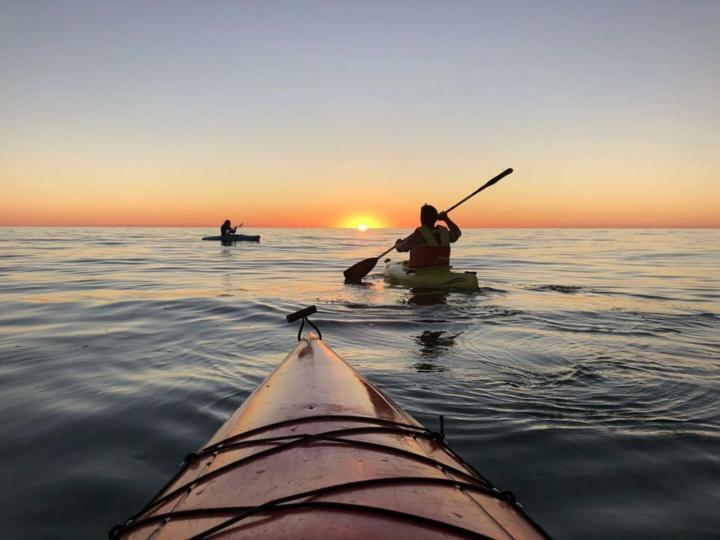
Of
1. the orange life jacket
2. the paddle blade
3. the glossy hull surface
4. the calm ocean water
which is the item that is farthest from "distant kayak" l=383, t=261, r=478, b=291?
the glossy hull surface

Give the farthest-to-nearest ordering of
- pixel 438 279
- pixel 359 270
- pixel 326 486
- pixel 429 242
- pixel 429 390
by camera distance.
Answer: pixel 359 270, pixel 429 242, pixel 438 279, pixel 429 390, pixel 326 486

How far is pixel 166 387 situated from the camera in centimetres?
552

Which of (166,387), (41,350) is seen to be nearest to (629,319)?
(166,387)

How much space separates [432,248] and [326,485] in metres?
11.1

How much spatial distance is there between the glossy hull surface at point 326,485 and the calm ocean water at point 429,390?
3.71ft

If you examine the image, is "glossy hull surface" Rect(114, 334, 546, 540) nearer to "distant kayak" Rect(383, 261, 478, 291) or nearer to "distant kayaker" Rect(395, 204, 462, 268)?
"distant kayak" Rect(383, 261, 478, 291)

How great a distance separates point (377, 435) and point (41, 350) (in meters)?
6.62

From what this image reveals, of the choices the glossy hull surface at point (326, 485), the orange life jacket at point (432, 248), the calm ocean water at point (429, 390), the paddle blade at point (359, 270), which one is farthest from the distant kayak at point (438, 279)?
the glossy hull surface at point (326, 485)

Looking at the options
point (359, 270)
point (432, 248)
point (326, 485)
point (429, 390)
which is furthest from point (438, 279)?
point (326, 485)

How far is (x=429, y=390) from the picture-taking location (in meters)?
5.42

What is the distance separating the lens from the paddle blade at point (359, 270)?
15.9 metres

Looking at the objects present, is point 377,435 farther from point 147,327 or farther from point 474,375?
point 147,327

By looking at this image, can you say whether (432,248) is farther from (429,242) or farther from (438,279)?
(438,279)

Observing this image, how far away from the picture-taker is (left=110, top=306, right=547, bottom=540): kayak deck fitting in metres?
1.69
